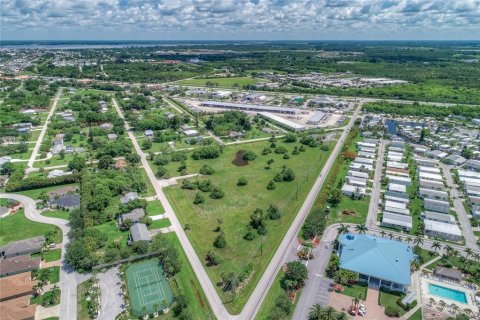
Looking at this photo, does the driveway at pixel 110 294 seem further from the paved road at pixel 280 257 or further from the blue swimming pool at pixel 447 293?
the blue swimming pool at pixel 447 293

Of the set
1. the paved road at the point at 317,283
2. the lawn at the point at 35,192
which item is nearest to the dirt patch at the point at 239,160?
the paved road at the point at 317,283

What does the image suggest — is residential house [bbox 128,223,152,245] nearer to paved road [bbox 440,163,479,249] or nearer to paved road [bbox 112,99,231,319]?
paved road [bbox 112,99,231,319]

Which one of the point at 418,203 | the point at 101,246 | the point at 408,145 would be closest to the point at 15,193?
the point at 101,246

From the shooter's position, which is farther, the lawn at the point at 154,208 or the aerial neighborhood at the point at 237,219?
the lawn at the point at 154,208

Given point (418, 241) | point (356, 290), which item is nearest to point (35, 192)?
point (356, 290)

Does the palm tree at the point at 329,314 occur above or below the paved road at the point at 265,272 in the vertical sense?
above

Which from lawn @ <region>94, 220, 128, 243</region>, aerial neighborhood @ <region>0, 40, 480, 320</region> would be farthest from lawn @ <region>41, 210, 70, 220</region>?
lawn @ <region>94, 220, 128, 243</region>
